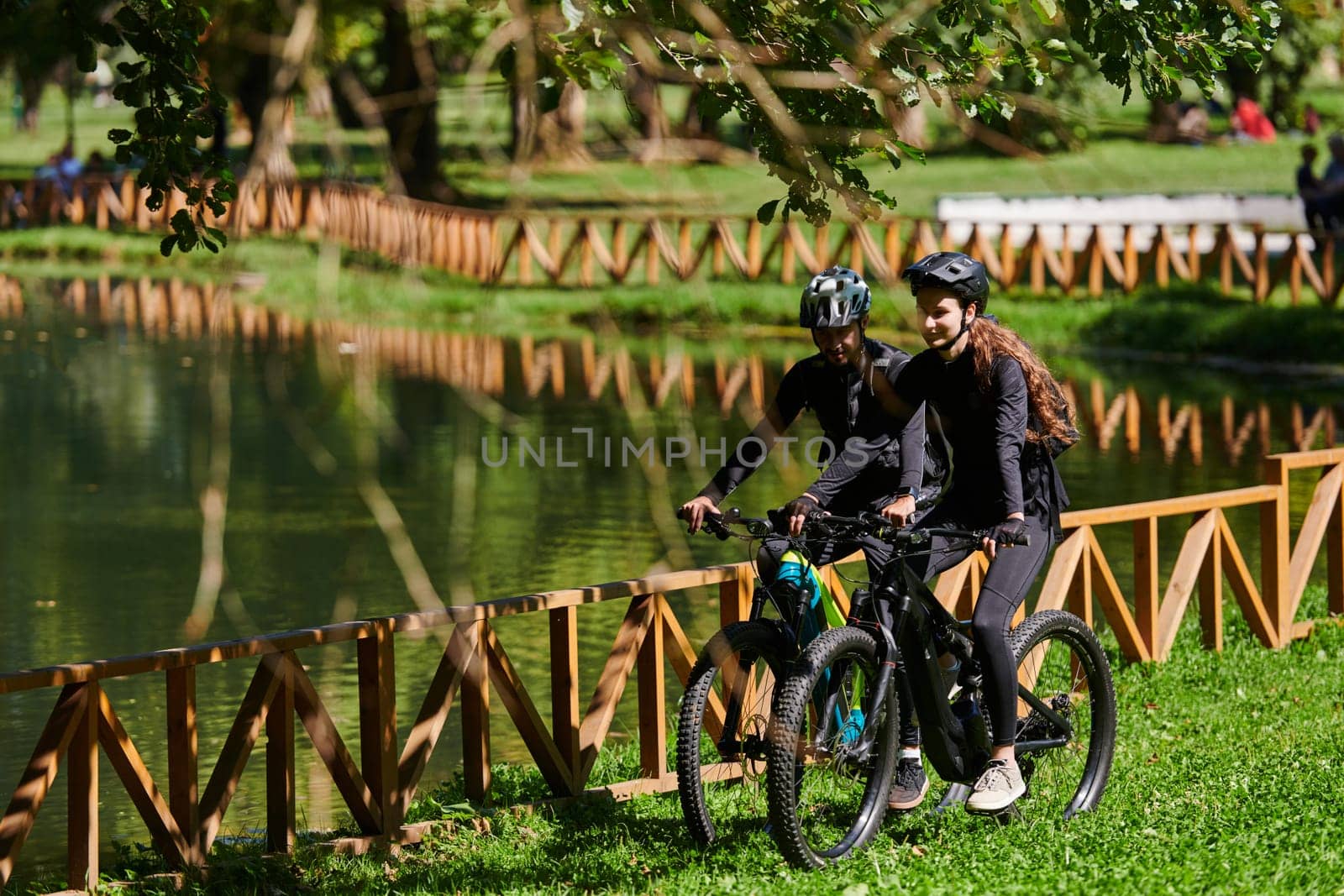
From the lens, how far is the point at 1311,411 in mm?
17875

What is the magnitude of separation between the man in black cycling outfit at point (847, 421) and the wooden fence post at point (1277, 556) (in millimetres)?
3355

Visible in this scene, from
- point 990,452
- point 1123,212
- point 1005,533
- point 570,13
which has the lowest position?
point 1005,533

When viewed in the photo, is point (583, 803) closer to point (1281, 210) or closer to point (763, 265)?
point (763, 265)

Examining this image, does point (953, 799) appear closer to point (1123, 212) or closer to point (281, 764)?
point (281, 764)

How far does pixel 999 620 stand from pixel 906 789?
0.62 meters

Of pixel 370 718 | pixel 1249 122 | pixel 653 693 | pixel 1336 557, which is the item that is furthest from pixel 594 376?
pixel 370 718

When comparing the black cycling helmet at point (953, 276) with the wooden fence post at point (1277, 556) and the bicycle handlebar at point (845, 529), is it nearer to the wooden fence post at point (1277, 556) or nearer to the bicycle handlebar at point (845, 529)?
the bicycle handlebar at point (845, 529)

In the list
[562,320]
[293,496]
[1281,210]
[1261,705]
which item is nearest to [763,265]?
[562,320]

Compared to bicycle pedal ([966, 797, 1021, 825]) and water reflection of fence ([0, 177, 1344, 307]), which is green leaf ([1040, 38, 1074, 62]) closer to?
bicycle pedal ([966, 797, 1021, 825])

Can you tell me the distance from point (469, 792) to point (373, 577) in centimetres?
474

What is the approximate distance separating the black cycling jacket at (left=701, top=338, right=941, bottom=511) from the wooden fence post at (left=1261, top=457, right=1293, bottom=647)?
3.41 meters

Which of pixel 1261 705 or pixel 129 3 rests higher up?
pixel 129 3

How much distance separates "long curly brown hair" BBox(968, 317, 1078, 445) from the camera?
17.8 feet

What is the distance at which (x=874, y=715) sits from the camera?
5.34 m
